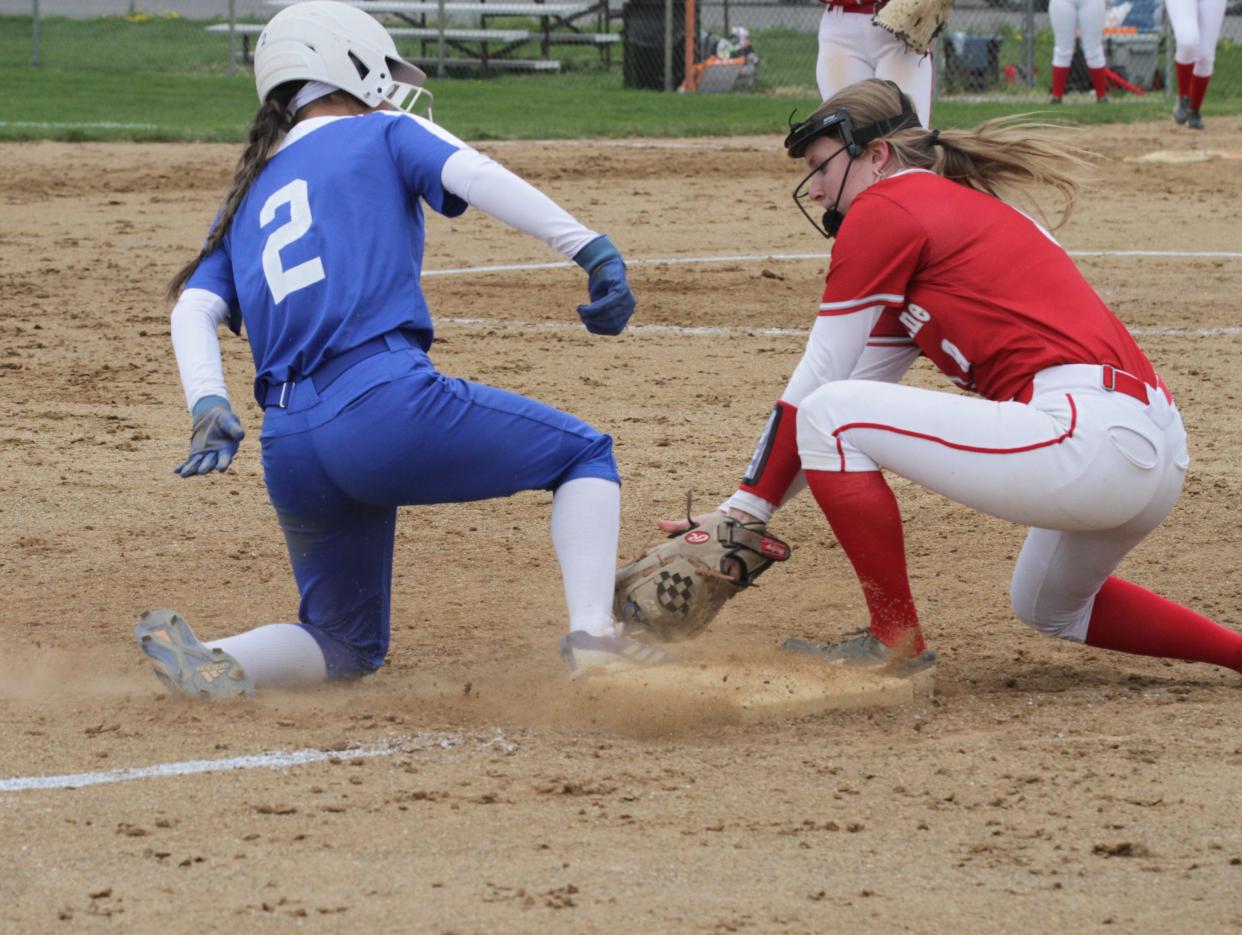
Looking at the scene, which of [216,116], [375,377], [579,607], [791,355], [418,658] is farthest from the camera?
[216,116]

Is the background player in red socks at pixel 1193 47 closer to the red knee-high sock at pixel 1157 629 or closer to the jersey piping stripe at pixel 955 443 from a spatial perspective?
the red knee-high sock at pixel 1157 629

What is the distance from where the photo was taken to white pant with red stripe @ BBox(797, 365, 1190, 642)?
12.2 ft

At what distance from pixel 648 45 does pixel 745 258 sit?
10.8 meters

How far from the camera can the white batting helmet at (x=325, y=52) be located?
399cm

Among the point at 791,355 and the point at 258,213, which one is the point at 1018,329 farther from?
the point at 791,355

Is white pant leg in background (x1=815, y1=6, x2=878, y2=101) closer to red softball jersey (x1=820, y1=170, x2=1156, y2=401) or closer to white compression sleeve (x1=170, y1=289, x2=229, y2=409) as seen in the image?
red softball jersey (x1=820, y1=170, x2=1156, y2=401)

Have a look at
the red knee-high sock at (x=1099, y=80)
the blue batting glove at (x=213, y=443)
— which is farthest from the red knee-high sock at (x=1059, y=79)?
the blue batting glove at (x=213, y=443)

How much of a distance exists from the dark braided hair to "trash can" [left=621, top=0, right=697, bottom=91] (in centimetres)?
1704

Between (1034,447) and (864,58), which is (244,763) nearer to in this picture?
(1034,447)

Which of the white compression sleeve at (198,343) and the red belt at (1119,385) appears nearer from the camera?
the red belt at (1119,385)

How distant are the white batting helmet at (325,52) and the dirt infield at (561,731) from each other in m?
1.43

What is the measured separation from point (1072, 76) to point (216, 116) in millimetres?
10045

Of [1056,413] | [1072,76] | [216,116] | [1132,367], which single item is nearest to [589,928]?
[1056,413]

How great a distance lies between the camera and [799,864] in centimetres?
306
